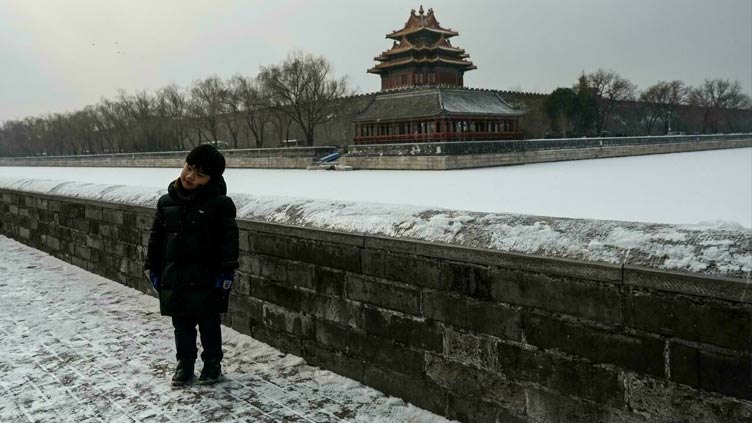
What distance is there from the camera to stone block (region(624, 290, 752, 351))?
7.04 ft

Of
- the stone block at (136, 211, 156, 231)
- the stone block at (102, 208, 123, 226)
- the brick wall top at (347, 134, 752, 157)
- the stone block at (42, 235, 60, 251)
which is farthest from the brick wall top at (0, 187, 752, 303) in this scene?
the brick wall top at (347, 134, 752, 157)

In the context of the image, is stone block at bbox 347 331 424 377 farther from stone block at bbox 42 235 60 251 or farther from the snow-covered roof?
stone block at bbox 42 235 60 251

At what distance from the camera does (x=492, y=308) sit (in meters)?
3.00

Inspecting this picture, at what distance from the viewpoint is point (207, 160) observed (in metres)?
3.76

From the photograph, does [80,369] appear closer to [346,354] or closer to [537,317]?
[346,354]

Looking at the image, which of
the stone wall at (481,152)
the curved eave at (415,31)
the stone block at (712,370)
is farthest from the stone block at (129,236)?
the curved eave at (415,31)

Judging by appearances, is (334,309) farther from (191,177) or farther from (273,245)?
(191,177)

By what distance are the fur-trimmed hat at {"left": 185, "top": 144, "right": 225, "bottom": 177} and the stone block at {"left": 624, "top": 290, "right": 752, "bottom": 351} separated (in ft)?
8.44

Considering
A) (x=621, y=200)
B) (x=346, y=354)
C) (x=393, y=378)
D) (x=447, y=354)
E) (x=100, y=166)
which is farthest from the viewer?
(x=100, y=166)

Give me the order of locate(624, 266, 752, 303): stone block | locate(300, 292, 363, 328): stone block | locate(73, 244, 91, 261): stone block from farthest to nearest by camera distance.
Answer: locate(73, 244, 91, 261): stone block, locate(300, 292, 363, 328): stone block, locate(624, 266, 752, 303): stone block

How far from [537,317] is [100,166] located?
55914 mm

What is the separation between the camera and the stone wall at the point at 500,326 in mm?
2268

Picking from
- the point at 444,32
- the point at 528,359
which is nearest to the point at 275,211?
the point at 528,359

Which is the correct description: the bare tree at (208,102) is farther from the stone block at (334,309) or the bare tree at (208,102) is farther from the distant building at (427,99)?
the stone block at (334,309)
